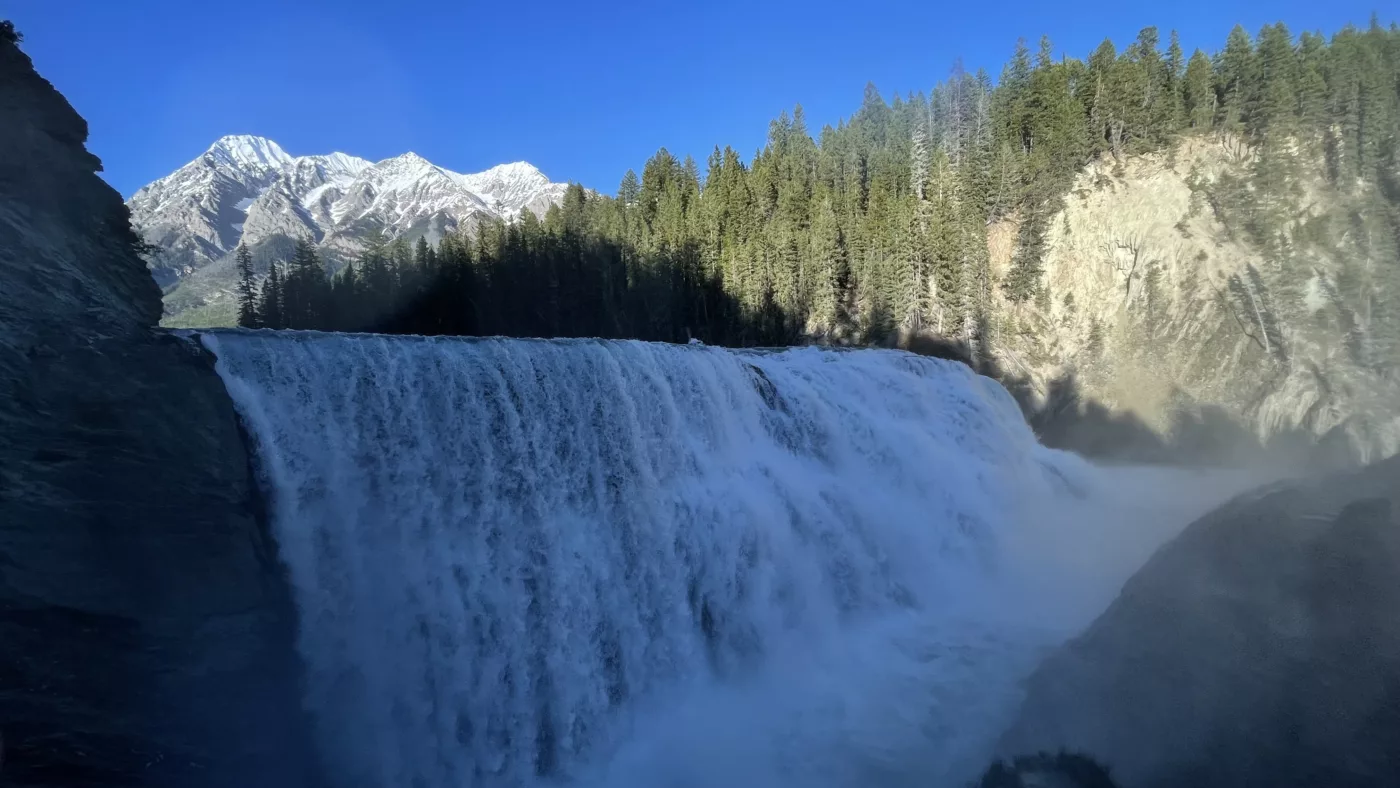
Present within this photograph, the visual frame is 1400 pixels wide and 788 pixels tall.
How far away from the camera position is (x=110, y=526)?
6543 millimetres

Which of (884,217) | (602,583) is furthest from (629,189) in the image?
(602,583)

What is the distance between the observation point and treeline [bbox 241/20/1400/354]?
3591 centimetres

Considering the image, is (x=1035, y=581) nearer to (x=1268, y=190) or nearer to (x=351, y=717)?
(x=351, y=717)

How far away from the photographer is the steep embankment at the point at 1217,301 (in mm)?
29047

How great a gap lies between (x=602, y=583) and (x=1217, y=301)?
3349 centimetres

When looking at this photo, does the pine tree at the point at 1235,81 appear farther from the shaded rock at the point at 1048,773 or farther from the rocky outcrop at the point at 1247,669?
the shaded rock at the point at 1048,773

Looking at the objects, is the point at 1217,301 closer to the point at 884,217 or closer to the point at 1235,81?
the point at 1235,81

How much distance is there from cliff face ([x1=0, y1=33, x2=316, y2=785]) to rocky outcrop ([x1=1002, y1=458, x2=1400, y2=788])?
8.27 meters

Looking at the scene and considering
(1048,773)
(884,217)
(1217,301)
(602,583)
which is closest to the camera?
(1048,773)

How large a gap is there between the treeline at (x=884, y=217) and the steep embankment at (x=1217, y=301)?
1.05 meters

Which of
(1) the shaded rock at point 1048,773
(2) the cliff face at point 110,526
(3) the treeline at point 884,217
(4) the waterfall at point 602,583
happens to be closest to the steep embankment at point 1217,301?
(3) the treeline at point 884,217

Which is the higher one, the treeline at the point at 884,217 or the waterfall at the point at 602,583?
the treeline at the point at 884,217

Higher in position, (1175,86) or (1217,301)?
(1175,86)

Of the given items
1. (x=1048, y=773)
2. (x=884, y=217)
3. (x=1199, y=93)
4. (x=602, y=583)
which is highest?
(x=1199, y=93)
